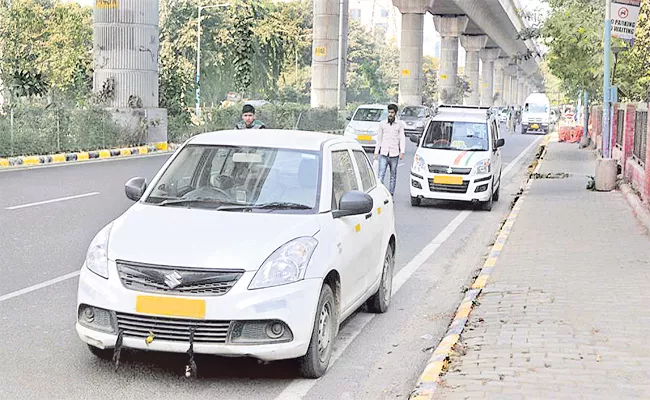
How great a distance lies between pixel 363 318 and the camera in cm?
869

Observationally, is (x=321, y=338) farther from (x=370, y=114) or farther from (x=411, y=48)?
(x=411, y=48)

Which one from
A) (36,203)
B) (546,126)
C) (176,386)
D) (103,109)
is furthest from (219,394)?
(546,126)

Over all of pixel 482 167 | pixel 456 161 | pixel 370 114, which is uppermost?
pixel 370 114

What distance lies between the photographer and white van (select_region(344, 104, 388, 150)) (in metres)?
34.5

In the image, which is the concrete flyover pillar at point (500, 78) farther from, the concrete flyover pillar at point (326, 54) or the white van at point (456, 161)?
the white van at point (456, 161)

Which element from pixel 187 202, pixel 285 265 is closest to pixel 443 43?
pixel 187 202

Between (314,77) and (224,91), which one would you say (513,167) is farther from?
(224,91)

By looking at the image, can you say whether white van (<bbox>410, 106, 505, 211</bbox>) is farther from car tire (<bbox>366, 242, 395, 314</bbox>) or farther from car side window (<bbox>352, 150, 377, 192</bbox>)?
car side window (<bbox>352, 150, 377, 192</bbox>)

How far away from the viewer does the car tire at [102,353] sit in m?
6.62

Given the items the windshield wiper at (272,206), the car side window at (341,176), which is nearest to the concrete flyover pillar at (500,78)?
the car side window at (341,176)

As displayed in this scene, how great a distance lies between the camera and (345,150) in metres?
8.16

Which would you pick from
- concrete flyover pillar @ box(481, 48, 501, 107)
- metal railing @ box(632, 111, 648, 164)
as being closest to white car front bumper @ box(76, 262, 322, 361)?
metal railing @ box(632, 111, 648, 164)

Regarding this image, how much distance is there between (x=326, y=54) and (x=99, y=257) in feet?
139

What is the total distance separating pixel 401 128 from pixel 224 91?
55.5m
